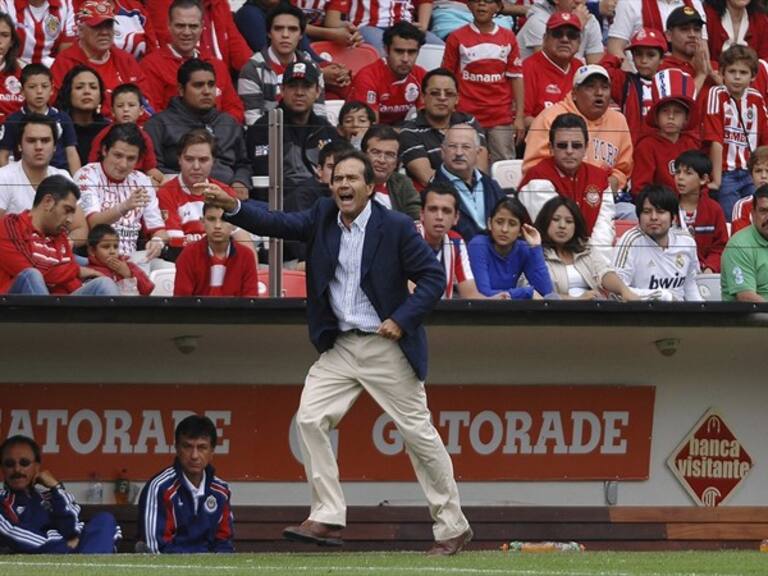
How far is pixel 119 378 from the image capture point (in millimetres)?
11430

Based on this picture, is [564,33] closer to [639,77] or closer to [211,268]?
[639,77]

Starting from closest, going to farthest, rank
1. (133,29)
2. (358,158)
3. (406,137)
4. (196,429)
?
(358,158)
(196,429)
(406,137)
(133,29)

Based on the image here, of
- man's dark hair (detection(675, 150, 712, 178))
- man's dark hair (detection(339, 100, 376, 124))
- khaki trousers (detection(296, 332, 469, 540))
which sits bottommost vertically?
khaki trousers (detection(296, 332, 469, 540))

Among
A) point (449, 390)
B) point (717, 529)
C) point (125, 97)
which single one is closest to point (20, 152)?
point (125, 97)

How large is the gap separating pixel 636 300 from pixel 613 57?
490 centimetres

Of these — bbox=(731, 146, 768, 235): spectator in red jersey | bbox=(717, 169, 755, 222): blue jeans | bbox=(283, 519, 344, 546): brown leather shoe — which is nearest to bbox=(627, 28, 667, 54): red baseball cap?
bbox=(717, 169, 755, 222): blue jeans

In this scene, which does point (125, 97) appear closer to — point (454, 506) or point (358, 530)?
point (358, 530)

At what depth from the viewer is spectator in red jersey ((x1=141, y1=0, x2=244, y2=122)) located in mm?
13352

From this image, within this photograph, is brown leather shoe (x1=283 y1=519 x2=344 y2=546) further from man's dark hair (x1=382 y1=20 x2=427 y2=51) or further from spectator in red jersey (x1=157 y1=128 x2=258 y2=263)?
man's dark hair (x1=382 y1=20 x2=427 y2=51)

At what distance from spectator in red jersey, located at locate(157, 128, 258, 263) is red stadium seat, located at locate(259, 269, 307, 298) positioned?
293 millimetres

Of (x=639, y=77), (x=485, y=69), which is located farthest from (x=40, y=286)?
(x=639, y=77)

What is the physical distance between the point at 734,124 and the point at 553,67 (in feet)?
4.92

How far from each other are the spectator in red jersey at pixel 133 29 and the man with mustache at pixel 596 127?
10.2ft

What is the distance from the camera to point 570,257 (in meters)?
11.5
